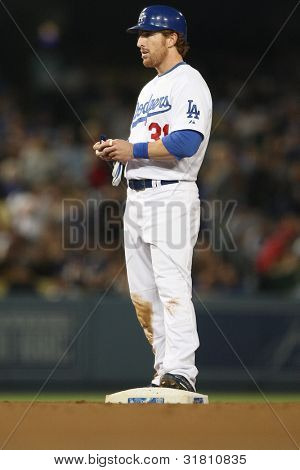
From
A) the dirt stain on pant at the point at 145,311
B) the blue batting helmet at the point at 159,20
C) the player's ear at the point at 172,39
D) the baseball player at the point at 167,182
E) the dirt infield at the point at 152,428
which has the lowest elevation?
the dirt infield at the point at 152,428

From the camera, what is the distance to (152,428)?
4621 mm

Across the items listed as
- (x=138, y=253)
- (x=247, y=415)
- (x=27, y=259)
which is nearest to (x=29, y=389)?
(x=27, y=259)

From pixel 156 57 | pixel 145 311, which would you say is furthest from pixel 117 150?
pixel 145 311

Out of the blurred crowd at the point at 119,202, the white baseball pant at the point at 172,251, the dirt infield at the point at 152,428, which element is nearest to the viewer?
the dirt infield at the point at 152,428

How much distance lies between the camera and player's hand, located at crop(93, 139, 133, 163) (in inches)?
203

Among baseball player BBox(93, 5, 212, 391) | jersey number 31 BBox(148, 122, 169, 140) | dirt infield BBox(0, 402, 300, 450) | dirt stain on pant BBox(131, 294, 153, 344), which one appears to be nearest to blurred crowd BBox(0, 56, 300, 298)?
dirt stain on pant BBox(131, 294, 153, 344)

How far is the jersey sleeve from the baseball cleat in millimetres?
1277

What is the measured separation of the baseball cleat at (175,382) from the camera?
16.9 feet

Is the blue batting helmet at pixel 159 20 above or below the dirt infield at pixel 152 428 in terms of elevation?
above

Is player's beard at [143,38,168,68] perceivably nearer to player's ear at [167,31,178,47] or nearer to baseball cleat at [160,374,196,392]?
player's ear at [167,31,178,47]

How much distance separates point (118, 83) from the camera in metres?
14.4

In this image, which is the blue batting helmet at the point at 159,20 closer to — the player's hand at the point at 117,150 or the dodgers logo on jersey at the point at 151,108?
the dodgers logo on jersey at the point at 151,108

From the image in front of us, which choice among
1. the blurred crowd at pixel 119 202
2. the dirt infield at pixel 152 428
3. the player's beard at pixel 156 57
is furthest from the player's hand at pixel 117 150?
the blurred crowd at pixel 119 202

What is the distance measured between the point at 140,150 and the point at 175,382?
122 cm
